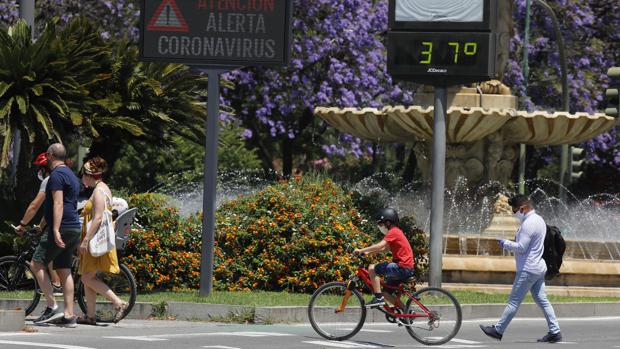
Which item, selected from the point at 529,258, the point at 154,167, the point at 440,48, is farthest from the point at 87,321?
the point at 154,167

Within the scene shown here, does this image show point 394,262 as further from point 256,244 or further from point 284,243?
point 256,244

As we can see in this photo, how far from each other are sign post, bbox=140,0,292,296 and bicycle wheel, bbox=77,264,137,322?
5.43 ft

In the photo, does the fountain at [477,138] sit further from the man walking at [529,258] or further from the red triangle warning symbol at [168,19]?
the man walking at [529,258]

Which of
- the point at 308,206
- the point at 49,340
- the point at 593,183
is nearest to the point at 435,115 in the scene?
the point at 308,206

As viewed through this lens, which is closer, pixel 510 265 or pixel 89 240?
pixel 89 240

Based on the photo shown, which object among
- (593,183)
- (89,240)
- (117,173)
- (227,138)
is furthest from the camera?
(593,183)

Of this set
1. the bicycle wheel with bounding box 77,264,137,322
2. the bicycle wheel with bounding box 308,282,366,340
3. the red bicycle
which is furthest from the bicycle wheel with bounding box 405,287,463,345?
the bicycle wheel with bounding box 77,264,137,322

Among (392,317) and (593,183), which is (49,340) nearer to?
(392,317)

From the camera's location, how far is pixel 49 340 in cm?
1425

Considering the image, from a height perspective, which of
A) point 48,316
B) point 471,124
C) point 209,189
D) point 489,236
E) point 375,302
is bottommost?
point 48,316

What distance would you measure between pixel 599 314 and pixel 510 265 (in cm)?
225

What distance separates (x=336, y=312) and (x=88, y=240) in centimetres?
249

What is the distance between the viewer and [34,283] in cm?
1623

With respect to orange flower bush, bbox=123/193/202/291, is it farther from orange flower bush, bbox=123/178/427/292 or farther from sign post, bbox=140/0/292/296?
sign post, bbox=140/0/292/296
